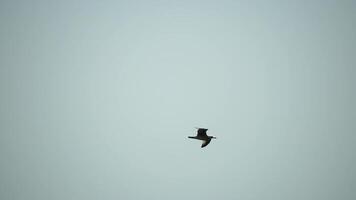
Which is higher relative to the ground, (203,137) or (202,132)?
(202,132)

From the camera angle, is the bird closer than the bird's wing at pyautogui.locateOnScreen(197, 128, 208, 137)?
No

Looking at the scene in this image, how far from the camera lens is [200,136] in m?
57.2

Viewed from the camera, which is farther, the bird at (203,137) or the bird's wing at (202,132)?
the bird at (203,137)

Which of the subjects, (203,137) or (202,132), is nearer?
(202,132)
